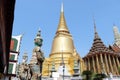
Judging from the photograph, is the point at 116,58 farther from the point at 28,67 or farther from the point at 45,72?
the point at 28,67

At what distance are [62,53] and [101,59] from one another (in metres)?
8.07

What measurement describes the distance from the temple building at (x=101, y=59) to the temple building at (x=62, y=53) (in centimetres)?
259

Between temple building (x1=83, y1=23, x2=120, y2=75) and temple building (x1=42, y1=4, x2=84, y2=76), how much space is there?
2.59m

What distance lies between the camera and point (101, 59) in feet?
135

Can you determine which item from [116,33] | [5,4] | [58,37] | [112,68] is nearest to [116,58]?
[112,68]

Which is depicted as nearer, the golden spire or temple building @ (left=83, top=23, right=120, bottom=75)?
temple building @ (left=83, top=23, right=120, bottom=75)

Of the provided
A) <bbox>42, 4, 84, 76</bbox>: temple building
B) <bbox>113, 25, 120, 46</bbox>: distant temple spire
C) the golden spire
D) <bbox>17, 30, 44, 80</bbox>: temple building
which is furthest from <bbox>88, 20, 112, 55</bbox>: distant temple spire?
<bbox>17, 30, 44, 80</bbox>: temple building

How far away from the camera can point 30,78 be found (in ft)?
37.7

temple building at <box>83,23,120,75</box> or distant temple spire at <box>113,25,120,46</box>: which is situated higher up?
distant temple spire at <box>113,25,120,46</box>

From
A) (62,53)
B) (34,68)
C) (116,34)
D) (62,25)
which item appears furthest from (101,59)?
(34,68)

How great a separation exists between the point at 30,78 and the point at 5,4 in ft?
21.5

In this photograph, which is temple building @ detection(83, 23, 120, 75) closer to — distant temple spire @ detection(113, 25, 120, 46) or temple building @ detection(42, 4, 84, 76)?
temple building @ detection(42, 4, 84, 76)

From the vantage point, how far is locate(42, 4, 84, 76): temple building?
39500 millimetres

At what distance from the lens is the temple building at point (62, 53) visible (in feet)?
130
